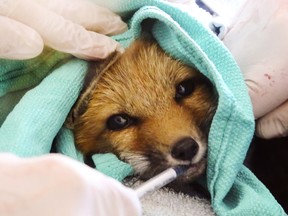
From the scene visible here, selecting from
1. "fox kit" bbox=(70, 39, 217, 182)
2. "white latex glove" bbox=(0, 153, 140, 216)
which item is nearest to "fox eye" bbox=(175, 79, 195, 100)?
"fox kit" bbox=(70, 39, 217, 182)

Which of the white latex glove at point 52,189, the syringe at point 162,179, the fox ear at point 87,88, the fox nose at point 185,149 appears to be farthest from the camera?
the fox ear at point 87,88

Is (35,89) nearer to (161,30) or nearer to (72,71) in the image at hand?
(72,71)

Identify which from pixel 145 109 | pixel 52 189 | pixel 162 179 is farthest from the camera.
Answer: pixel 145 109

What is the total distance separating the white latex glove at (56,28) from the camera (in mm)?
895

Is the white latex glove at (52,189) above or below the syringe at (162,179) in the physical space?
above

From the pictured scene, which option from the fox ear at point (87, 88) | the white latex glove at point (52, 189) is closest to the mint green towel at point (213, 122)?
the fox ear at point (87, 88)

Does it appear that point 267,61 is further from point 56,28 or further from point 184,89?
point 56,28

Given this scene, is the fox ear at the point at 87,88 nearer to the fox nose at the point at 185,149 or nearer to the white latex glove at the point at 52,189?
the fox nose at the point at 185,149

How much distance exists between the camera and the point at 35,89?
2.99 ft

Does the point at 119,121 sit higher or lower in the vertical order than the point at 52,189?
lower

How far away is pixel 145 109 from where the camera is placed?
92cm

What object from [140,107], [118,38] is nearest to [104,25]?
[118,38]

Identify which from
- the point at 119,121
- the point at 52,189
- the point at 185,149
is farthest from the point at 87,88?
the point at 52,189

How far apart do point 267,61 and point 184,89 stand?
0.15 metres
